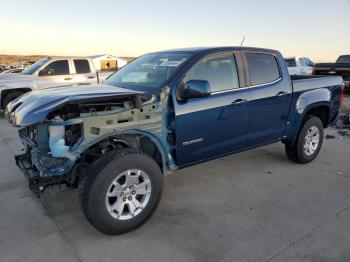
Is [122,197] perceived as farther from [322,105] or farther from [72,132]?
[322,105]

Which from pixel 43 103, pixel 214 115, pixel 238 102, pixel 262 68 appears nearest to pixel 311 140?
pixel 262 68

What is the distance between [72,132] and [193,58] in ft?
5.29

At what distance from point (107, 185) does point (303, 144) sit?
135 inches

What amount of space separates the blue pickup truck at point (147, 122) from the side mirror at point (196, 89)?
0.01 meters

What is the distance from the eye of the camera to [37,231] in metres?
3.42

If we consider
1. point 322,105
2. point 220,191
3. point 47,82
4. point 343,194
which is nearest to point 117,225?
point 220,191

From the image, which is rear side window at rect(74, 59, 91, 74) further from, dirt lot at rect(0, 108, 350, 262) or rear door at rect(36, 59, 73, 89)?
dirt lot at rect(0, 108, 350, 262)

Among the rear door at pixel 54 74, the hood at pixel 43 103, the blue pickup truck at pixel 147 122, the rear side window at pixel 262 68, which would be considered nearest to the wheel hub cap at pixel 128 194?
the blue pickup truck at pixel 147 122

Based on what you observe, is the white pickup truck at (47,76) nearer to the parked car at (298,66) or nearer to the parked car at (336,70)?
the parked car at (336,70)

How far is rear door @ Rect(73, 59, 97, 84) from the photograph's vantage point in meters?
11.4

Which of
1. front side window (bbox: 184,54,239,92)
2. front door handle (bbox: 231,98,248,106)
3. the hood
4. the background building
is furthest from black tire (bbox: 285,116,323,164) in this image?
the background building

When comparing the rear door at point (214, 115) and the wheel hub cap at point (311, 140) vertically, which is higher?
the rear door at point (214, 115)

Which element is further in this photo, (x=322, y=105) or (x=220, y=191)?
(x=322, y=105)

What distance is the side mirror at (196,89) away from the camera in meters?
3.56
